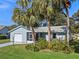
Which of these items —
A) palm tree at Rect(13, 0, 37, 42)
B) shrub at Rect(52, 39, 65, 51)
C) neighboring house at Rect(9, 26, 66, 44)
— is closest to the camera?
shrub at Rect(52, 39, 65, 51)

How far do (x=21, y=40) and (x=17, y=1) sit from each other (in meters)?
13.6

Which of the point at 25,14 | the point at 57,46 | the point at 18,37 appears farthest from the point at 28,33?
the point at 57,46

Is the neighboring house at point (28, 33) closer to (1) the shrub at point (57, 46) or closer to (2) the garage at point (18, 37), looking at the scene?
(2) the garage at point (18, 37)

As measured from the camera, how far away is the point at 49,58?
18.5 metres

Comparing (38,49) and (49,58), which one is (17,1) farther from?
(49,58)

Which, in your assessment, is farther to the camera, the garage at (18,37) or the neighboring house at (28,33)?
the garage at (18,37)

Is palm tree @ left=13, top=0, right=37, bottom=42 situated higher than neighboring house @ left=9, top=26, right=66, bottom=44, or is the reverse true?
palm tree @ left=13, top=0, right=37, bottom=42

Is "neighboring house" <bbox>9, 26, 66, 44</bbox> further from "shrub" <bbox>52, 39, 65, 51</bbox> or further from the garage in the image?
"shrub" <bbox>52, 39, 65, 51</bbox>

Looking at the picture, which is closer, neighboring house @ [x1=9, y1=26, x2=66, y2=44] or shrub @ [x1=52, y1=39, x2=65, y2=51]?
shrub @ [x1=52, y1=39, x2=65, y2=51]

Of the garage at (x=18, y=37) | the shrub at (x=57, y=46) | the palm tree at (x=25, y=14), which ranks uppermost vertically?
the palm tree at (x=25, y=14)

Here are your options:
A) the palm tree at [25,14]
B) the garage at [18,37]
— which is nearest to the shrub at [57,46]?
the palm tree at [25,14]

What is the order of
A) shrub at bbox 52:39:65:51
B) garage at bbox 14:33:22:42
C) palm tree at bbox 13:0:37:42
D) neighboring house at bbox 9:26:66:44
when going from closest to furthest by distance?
shrub at bbox 52:39:65:51
palm tree at bbox 13:0:37:42
neighboring house at bbox 9:26:66:44
garage at bbox 14:33:22:42

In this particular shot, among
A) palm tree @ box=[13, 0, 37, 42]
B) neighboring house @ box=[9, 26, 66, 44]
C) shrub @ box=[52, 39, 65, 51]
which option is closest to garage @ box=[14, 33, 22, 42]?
neighboring house @ box=[9, 26, 66, 44]

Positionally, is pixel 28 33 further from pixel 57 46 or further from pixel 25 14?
pixel 57 46
